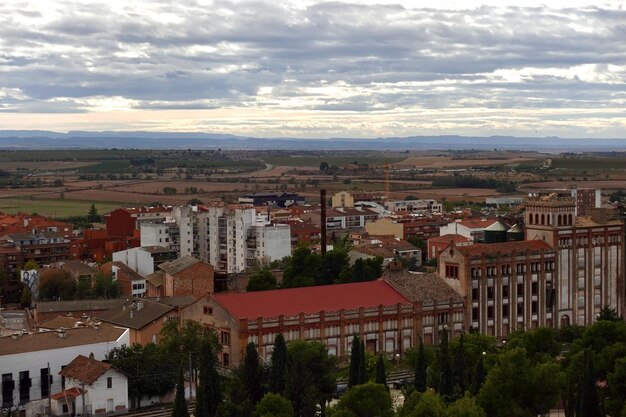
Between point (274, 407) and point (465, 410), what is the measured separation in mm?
8603

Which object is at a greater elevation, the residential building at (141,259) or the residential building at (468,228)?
the residential building at (468,228)

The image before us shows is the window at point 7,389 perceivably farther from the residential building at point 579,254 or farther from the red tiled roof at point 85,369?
the residential building at point 579,254

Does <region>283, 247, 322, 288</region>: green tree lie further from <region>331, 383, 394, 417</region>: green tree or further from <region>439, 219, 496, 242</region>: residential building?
<region>331, 383, 394, 417</region>: green tree

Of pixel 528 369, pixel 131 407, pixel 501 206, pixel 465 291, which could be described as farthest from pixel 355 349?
pixel 501 206

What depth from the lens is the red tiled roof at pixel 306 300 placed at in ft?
236

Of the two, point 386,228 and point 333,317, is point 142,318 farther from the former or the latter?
point 386,228

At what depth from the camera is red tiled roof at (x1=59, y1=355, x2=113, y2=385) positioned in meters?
60.2

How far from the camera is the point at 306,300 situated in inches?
2923

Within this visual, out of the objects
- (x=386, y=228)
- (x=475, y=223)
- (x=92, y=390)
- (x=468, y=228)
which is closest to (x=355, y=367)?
(x=92, y=390)

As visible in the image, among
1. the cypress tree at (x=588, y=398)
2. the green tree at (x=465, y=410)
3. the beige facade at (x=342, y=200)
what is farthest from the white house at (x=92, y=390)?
the beige facade at (x=342, y=200)

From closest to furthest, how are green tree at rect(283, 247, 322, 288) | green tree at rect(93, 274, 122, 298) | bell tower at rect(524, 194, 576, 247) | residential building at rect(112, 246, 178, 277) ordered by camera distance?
1. bell tower at rect(524, 194, 576, 247)
2. green tree at rect(283, 247, 322, 288)
3. green tree at rect(93, 274, 122, 298)
4. residential building at rect(112, 246, 178, 277)

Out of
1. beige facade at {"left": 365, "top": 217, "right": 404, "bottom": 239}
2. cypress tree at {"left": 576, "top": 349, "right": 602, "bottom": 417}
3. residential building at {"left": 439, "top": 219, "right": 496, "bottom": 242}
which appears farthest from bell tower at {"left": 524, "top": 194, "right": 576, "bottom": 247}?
beige facade at {"left": 365, "top": 217, "right": 404, "bottom": 239}

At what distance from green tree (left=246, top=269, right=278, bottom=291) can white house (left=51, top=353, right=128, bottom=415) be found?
31199 millimetres

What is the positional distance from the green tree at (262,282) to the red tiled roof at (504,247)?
1838cm
